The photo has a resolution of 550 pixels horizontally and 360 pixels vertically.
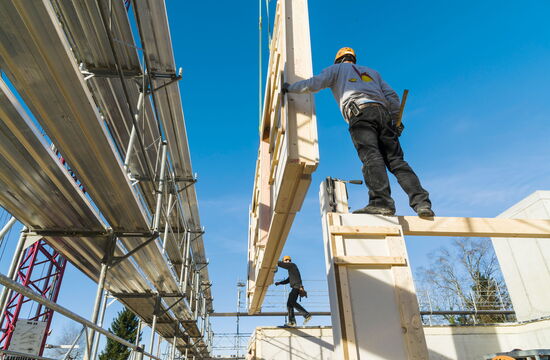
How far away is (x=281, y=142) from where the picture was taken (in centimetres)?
374

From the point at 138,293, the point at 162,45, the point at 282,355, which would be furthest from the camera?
the point at 282,355

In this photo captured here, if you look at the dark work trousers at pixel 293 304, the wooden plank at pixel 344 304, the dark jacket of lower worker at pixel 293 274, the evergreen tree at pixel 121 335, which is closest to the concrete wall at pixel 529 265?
the dark work trousers at pixel 293 304

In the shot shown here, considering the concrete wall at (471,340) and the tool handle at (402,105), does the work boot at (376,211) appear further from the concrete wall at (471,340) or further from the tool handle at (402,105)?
the concrete wall at (471,340)

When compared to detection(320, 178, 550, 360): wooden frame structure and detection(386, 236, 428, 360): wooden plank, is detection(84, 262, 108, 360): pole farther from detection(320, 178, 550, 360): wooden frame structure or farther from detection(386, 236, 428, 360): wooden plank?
detection(386, 236, 428, 360): wooden plank

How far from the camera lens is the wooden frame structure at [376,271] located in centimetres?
253

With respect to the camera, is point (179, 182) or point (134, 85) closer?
point (134, 85)

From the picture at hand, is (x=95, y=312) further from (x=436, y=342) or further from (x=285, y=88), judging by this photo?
(x=436, y=342)

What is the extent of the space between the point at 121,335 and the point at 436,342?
28.8m

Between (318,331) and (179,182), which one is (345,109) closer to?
(179,182)

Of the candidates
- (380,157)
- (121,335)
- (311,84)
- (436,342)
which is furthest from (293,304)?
(121,335)

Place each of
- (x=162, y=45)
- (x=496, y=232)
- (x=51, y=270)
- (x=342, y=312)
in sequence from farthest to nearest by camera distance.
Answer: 1. (x=51, y=270)
2. (x=162, y=45)
3. (x=496, y=232)
4. (x=342, y=312)

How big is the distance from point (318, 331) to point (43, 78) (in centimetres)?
990

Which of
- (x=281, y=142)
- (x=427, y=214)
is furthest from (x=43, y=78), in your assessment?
(x=427, y=214)

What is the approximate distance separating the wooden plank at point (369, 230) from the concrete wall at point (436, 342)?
8.56 meters
